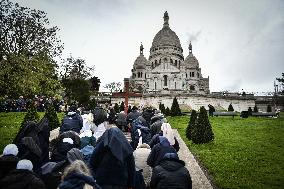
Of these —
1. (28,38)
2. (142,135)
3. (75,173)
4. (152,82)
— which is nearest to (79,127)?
(142,135)

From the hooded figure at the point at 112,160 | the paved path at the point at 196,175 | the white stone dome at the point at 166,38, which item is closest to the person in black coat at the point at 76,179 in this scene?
the hooded figure at the point at 112,160

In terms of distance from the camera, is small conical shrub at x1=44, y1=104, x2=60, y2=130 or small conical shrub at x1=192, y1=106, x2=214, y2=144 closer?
small conical shrub at x1=192, y1=106, x2=214, y2=144

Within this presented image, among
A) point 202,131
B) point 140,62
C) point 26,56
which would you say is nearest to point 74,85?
point 26,56

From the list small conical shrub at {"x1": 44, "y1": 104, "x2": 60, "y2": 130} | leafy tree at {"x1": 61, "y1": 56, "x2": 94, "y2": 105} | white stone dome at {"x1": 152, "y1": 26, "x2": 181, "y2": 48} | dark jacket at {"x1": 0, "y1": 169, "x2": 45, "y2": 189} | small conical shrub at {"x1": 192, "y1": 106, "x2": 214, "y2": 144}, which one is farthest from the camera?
white stone dome at {"x1": 152, "y1": 26, "x2": 181, "y2": 48}

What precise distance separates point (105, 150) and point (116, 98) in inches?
2186

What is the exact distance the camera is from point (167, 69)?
77.8 m

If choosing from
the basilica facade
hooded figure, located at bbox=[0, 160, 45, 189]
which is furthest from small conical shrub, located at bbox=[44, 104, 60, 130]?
the basilica facade

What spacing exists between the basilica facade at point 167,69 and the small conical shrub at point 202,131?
59304 millimetres

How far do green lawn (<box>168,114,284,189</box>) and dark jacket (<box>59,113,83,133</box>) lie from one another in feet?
15.8

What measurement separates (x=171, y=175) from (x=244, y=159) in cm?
799

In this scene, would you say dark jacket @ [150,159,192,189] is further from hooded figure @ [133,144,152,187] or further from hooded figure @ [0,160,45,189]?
hooded figure @ [0,160,45,189]

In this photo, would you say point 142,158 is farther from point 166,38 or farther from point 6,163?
point 166,38

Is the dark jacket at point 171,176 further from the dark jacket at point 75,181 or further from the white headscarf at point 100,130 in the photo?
the white headscarf at point 100,130

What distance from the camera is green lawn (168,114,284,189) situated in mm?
10406
